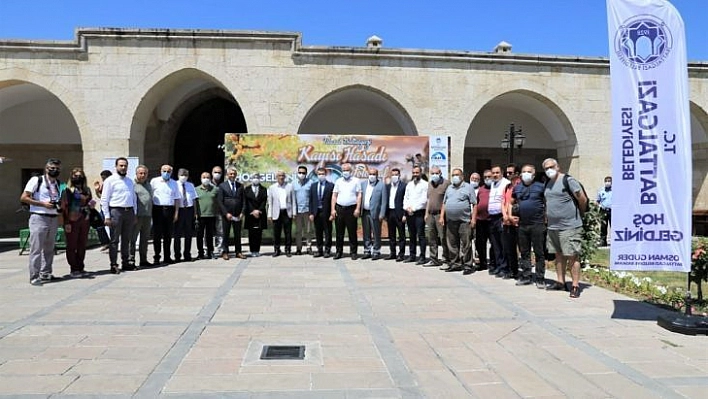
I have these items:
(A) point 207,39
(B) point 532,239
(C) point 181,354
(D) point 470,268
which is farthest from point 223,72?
(C) point 181,354

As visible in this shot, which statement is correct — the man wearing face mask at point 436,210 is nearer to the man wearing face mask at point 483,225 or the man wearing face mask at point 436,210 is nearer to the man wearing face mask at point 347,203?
the man wearing face mask at point 483,225

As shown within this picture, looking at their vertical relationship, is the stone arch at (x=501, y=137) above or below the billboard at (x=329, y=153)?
above

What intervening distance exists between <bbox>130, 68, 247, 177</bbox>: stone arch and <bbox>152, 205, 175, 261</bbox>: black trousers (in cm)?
626

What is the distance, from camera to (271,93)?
49.2 ft

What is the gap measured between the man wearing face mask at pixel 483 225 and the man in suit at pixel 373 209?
2.14 meters

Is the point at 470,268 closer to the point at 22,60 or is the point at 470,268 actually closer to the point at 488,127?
the point at 488,127

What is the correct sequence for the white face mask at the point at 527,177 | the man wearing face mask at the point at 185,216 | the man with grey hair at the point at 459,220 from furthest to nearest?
the man wearing face mask at the point at 185,216 → the man with grey hair at the point at 459,220 → the white face mask at the point at 527,177

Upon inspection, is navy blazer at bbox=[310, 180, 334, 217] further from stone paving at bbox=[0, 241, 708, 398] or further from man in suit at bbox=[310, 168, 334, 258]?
stone paving at bbox=[0, 241, 708, 398]

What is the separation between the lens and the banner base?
5180 millimetres

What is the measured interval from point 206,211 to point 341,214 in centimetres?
282

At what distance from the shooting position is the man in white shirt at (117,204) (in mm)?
8758

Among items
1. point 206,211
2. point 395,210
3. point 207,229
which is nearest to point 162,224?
point 206,211

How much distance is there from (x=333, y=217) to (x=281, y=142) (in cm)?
332

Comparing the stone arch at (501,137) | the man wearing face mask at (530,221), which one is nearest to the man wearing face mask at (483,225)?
the man wearing face mask at (530,221)
